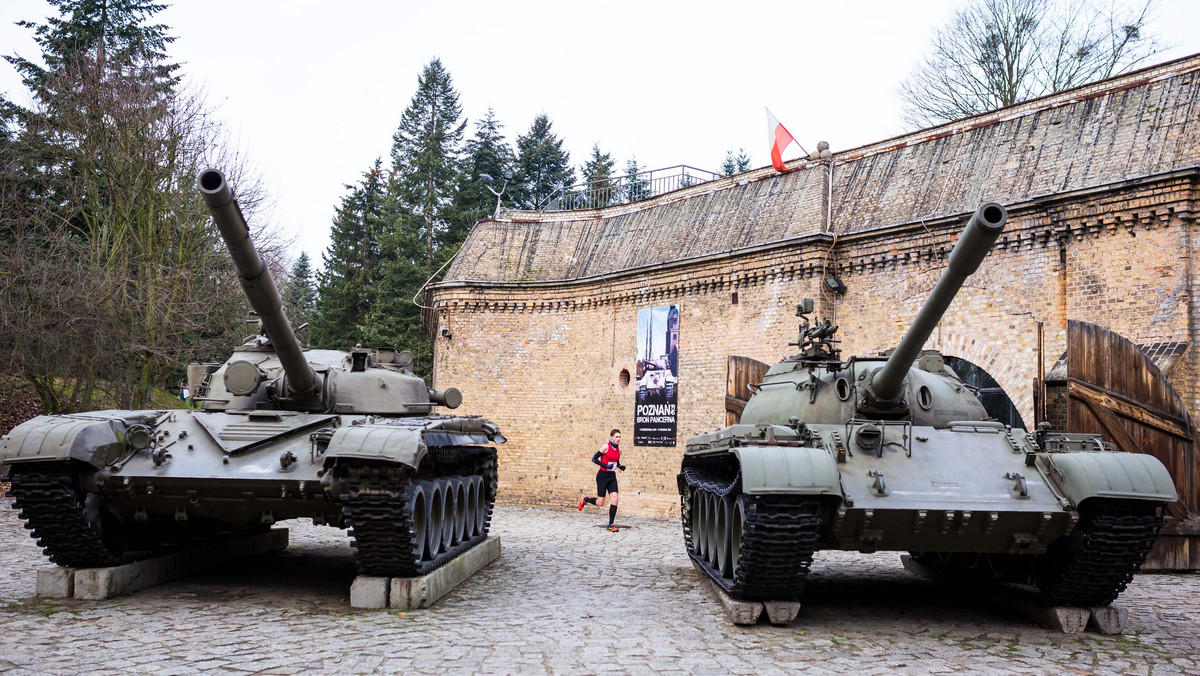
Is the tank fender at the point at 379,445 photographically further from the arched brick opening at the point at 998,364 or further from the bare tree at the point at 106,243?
the bare tree at the point at 106,243

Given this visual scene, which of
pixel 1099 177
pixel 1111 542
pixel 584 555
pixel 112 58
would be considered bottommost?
pixel 584 555

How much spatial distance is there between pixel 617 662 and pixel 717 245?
12681mm

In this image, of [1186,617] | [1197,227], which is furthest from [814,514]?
[1197,227]

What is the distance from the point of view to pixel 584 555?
38.2 ft

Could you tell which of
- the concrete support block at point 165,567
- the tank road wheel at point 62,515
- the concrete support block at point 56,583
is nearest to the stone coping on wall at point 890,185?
the concrete support block at point 165,567

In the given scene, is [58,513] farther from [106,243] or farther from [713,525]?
[106,243]

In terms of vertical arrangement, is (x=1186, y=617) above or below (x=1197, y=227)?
below

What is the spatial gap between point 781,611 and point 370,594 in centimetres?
329

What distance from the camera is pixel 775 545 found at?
6.56m

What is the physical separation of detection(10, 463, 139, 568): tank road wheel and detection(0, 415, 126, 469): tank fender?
0.52 feet

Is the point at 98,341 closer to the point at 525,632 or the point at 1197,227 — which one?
the point at 525,632

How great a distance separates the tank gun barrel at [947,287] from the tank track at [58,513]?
6567mm

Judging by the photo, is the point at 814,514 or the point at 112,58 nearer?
the point at 814,514

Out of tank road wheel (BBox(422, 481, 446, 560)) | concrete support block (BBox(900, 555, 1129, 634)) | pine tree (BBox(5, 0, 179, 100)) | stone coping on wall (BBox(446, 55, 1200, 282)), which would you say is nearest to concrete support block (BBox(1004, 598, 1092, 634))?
concrete support block (BBox(900, 555, 1129, 634))
